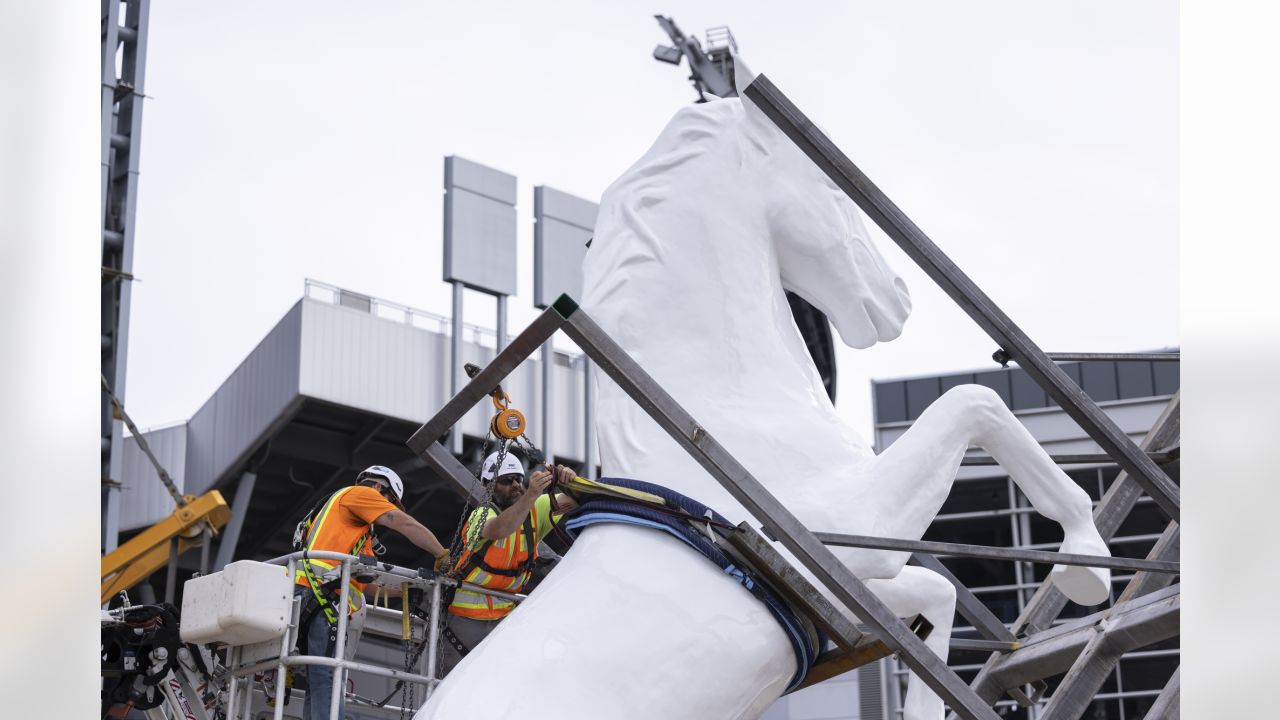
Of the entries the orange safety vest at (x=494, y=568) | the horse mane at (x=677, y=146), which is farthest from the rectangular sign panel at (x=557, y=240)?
the horse mane at (x=677, y=146)

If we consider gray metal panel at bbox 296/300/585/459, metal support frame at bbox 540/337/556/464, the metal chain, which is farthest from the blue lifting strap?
metal support frame at bbox 540/337/556/464

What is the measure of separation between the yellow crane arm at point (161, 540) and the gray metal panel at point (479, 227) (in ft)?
13.3

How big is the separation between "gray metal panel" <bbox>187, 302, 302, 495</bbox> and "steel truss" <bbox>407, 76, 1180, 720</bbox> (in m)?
13.5

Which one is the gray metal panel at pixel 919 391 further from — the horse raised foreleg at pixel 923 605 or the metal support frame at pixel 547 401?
the horse raised foreleg at pixel 923 605

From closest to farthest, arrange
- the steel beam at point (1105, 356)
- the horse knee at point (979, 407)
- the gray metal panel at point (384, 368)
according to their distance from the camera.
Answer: the horse knee at point (979, 407)
the steel beam at point (1105, 356)
the gray metal panel at point (384, 368)

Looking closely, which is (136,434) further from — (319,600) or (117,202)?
(319,600)

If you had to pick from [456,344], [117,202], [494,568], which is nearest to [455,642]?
[494,568]

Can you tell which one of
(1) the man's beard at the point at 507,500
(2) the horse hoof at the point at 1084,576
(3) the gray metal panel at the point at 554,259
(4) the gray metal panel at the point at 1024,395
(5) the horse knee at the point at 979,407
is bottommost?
(2) the horse hoof at the point at 1084,576

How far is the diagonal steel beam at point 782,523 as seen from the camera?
4.65m

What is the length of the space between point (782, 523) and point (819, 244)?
4.51 ft

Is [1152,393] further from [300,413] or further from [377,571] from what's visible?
[377,571]

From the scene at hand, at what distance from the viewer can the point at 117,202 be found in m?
17.3

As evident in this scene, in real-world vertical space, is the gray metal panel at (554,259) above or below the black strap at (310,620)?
above
